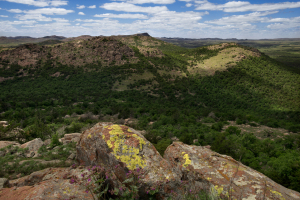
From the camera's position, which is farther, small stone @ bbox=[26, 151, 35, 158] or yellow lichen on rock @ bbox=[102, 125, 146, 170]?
small stone @ bbox=[26, 151, 35, 158]

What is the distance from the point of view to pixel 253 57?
65500 mm

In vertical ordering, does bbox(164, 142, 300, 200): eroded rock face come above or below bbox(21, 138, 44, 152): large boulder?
above

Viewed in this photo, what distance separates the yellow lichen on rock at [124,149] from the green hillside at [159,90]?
12093 mm

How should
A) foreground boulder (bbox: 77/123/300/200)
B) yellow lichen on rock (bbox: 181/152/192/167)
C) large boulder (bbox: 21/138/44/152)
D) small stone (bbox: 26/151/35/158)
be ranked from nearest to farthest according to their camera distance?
1. foreground boulder (bbox: 77/123/300/200)
2. yellow lichen on rock (bbox: 181/152/192/167)
3. small stone (bbox: 26/151/35/158)
4. large boulder (bbox: 21/138/44/152)

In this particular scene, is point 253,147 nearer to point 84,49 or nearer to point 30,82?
point 30,82

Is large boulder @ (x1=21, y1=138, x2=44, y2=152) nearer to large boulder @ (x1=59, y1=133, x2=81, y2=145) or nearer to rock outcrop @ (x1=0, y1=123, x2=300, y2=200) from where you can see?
large boulder @ (x1=59, y1=133, x2=81, y2=145)

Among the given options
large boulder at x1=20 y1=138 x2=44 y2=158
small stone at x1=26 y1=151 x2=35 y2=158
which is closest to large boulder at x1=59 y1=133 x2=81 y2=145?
large boulder at x1=20 y1=138 x2=44 y2=158

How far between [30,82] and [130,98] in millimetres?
35672

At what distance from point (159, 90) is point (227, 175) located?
43901 millimetres

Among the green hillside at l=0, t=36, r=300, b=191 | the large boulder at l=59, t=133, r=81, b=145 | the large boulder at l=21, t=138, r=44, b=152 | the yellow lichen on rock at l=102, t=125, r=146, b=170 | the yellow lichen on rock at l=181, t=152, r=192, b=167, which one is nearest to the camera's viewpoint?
the yellow lichen on rock at l=102, t=125, r=146, b=170

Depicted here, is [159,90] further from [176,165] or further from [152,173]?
[152,173]

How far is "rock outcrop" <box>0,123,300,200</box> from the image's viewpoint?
4.16m

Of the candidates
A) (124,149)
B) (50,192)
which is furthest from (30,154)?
(124,149)

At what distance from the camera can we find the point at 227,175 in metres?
4.90
